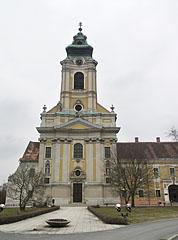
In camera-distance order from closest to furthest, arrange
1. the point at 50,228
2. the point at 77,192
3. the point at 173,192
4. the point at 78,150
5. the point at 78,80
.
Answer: the point at 50,228, the point at 77,192, the point at 78,150, the point at 173,192, the point at 78,80

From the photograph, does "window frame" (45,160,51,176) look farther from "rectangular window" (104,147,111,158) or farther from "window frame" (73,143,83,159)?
"rectangular window" (104,147,111,158)

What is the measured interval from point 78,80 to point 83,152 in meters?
17.6

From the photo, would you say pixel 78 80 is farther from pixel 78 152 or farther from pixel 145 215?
pixel 145 215

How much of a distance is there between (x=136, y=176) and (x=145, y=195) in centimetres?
980

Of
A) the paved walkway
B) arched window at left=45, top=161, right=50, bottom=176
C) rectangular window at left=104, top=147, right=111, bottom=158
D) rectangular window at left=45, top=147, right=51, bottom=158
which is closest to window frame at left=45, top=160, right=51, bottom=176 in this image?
arched window at left=45, top=161, right=50, bottom=176

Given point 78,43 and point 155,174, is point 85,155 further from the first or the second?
point 78,43

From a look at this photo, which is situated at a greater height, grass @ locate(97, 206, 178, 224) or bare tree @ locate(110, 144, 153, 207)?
bare tree @ locate(110, 144, 153, 207)

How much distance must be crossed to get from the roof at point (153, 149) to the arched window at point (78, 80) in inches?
665

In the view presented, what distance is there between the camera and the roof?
159 ft

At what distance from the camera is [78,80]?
5288 cm

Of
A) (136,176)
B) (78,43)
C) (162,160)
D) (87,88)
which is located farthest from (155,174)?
(78,43)

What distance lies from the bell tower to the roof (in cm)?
1163

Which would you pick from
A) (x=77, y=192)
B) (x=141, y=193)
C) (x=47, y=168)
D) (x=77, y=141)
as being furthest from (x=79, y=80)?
(x=141, y=193)

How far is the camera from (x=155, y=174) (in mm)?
46125
